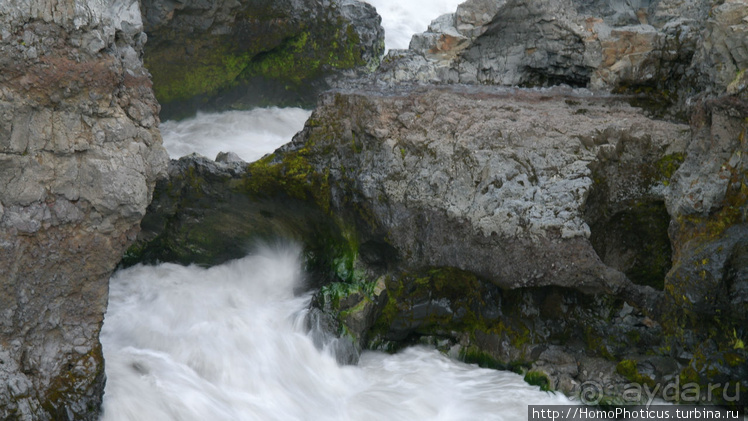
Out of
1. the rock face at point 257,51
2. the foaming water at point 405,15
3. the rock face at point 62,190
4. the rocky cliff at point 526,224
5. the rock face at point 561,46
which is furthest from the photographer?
the foaming water at point 405,15

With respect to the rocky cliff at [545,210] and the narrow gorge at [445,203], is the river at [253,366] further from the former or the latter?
the rocky cliff at [545,210]

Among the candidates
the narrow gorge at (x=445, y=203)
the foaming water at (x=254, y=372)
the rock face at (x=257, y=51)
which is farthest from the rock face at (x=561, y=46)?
the rock face at (x=257, y=51)

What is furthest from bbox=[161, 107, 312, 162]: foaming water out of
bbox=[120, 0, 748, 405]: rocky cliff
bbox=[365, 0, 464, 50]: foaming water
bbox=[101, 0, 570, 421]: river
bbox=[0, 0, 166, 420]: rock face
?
bbox=[0, 0, 166, 420]: rock face

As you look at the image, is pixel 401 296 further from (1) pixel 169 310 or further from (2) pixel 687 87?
(2) pixel 687 87

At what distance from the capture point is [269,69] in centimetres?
1134

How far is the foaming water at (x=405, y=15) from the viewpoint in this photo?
1416 centimetres

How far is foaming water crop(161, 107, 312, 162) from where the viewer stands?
9875 millimetres

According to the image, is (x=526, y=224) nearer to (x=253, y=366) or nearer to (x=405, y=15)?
(x=253, y=366)

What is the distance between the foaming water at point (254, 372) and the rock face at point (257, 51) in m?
4.39

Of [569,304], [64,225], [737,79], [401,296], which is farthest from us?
[401,296]

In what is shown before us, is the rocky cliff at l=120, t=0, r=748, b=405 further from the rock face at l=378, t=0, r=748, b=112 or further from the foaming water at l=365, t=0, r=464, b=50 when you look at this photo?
the foaming water at l=365, t=0, r=464, b=50

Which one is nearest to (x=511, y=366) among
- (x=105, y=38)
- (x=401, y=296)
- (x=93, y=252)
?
(x=401, y=296)

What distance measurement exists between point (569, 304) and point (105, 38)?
4346 millimetres

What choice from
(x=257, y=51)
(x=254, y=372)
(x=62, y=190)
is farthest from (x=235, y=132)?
(x=62, y=190)
